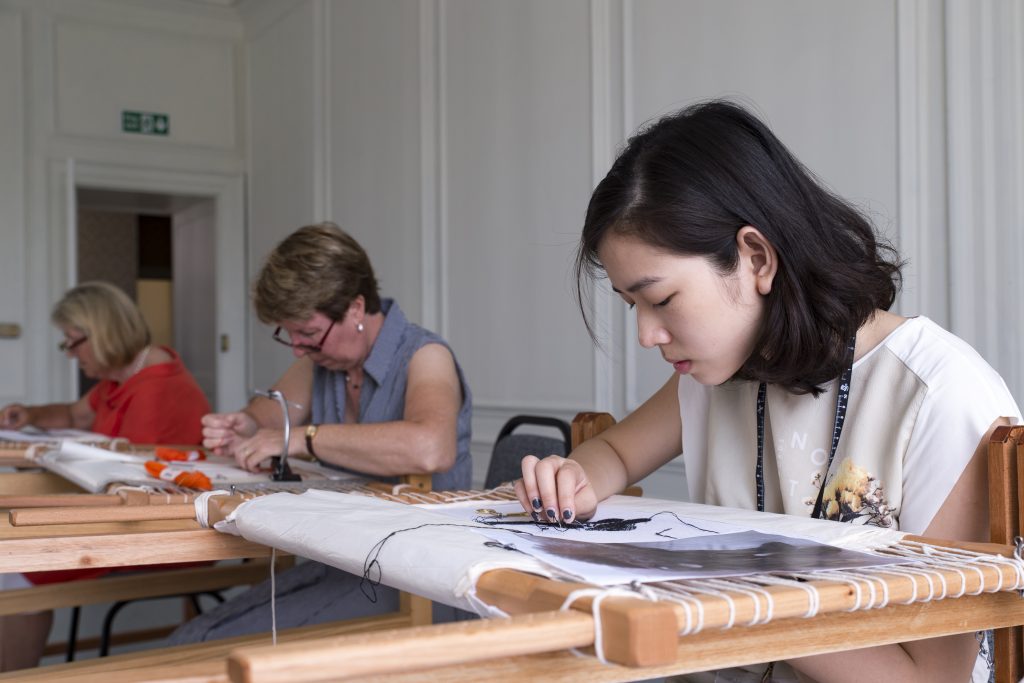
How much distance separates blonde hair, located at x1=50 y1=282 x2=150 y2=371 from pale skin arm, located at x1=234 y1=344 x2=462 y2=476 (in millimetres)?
1556

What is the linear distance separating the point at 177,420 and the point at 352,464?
1.31m

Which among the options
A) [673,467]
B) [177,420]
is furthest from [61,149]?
[673,467]

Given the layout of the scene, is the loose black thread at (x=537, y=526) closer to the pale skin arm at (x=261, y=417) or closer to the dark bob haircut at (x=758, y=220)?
the dark bob haircut at (x=758, y=220)

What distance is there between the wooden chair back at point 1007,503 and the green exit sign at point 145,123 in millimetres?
5906

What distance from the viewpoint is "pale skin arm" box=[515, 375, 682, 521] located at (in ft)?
3.52

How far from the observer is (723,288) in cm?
108

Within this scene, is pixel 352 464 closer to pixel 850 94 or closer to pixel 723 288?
pixel 723 288

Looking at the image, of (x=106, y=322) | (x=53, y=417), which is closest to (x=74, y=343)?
(x=106, y=322)

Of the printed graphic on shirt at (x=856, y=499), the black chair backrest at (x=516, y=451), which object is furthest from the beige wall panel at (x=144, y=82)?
the printed graphic on shirt at (x=856, y=499)

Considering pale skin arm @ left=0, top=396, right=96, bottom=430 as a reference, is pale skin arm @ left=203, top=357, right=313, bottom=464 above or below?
above

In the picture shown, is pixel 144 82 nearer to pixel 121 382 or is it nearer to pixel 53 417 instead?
pixel 53 417

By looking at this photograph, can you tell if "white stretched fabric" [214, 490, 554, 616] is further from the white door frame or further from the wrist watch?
the white door frame

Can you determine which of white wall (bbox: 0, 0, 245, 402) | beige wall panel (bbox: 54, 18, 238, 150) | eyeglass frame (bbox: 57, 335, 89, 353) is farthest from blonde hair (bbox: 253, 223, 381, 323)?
beige wall panel (bbox: 54, 18, 238, 150)

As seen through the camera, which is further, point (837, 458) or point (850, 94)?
point (850, 94)
